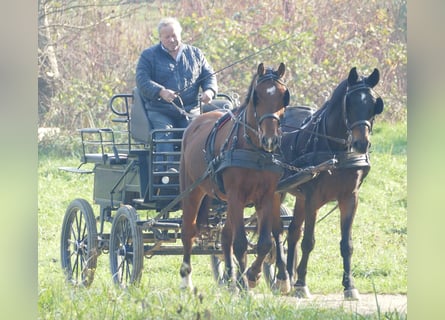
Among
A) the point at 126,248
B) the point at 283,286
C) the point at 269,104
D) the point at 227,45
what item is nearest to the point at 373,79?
the point at 269,104

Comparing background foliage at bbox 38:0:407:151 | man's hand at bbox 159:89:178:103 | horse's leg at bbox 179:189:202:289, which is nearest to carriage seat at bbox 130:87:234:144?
man's hand at bbox 159:89:178:103

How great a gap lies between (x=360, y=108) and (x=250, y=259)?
166 inches

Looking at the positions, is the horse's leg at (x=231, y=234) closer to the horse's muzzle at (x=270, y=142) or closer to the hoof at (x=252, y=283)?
the hoof at (x=252, y=283)

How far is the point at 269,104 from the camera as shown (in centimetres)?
602

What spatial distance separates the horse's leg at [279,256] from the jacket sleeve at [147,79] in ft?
3.86

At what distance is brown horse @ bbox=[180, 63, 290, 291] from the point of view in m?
6.06

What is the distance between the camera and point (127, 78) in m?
15.2

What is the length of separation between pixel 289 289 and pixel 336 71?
8796mm

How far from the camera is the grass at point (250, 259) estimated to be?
489cm

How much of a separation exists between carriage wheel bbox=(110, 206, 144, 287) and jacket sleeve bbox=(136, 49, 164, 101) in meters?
0.84

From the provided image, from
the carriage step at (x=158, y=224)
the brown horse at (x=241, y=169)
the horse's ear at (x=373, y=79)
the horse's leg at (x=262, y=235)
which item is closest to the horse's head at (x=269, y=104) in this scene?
the brown horse at (x=241, y=169)

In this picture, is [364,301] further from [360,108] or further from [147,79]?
[147,79]
